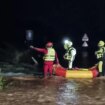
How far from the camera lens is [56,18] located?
4641 cm

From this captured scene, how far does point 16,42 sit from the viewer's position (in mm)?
45156

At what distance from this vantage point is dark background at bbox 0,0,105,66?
45.8 m

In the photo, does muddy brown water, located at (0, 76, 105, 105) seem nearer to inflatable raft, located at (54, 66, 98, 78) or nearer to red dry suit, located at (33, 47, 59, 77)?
inflatable raft, located at (54, 66, 98, 78)

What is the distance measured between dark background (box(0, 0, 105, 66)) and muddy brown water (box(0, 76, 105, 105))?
2419 centimetres

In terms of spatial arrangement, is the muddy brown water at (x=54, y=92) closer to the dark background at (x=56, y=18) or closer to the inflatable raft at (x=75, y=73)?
the inflatable raft at (x=75, y=73)

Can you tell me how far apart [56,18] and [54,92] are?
1141 inches

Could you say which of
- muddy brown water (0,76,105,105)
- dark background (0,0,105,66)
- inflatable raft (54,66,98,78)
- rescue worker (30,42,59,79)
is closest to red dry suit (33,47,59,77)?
rescue worker (30,42,59,79)

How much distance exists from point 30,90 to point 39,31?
2665 cm

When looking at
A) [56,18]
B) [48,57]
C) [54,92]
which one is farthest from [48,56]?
[56,18]

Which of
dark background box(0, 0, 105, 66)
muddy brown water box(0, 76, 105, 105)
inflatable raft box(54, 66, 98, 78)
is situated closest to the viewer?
muddy brown water box(0, 76, 105, 105)

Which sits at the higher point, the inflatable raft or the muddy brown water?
the inflatable raft

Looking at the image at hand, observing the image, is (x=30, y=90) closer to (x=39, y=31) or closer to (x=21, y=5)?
(x=39, y=31)

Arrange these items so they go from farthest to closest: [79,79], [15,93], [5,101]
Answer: [79,79], [15,93], [5,101]

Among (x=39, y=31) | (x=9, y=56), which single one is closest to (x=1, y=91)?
(x=9, y=56)
